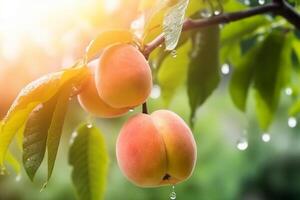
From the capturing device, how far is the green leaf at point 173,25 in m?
0.38

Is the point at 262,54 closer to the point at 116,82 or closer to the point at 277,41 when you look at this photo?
the point at 277,41

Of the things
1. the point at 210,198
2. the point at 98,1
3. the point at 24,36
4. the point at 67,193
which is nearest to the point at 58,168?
the point at 67,193

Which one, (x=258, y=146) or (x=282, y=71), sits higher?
(x=282, y=71)

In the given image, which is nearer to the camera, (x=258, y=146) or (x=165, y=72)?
(x=165, y=72)

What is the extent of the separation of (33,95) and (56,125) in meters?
0.03

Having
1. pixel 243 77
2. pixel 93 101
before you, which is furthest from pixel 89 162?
pixel 243 77

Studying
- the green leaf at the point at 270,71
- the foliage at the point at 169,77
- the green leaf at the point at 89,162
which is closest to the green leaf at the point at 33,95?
the foliage at the point at 169,77

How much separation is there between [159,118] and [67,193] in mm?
4262

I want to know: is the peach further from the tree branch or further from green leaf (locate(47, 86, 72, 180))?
the tree branch

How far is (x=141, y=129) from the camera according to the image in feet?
1.46

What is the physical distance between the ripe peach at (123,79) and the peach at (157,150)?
2 centimetres

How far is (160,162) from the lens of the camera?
0.43m

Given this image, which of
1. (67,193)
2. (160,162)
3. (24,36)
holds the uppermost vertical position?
(160,162)

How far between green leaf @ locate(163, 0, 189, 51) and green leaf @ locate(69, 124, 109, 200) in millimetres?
202
